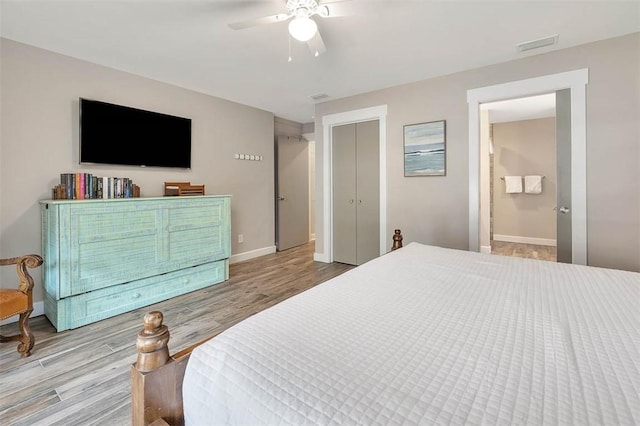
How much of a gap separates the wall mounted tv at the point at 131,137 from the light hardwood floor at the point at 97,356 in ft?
5.17

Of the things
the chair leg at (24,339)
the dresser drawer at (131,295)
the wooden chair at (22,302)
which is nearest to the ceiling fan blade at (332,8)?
the wooden chair at (22,302)

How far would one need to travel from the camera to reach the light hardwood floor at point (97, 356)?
4.93 ft

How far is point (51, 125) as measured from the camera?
2.65 metres

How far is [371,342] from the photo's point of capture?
887 mm

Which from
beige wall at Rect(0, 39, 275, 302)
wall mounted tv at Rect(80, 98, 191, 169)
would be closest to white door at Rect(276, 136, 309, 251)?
beige wall at Rect(0, 39, 275, 302)

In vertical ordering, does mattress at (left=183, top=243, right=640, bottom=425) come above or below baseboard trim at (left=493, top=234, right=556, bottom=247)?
above

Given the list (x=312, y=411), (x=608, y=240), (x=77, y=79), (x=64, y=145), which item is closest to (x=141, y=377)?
(x=312, y=411)

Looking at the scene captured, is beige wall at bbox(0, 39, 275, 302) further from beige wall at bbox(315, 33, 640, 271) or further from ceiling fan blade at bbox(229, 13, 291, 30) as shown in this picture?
beige wall at bbox(315, 33, 640, 271)

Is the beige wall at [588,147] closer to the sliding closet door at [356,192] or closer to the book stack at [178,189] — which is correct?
the sliding closet door at [356,192]

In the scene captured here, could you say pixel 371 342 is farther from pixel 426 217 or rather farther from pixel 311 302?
pixel 426 217

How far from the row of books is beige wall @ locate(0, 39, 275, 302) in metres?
0.18

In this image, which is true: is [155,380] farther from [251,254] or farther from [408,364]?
[251,254]

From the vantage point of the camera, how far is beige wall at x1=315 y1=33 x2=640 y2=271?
2.48 meters

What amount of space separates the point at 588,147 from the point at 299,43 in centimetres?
276
